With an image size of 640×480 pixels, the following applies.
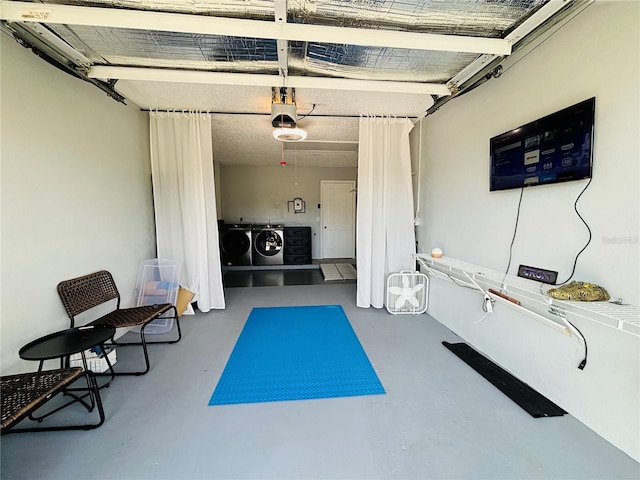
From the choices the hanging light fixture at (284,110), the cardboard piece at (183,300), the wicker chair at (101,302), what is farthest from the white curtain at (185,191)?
the hanging light fixture at (284,110)

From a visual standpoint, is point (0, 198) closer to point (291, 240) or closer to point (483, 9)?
point (483, 9)

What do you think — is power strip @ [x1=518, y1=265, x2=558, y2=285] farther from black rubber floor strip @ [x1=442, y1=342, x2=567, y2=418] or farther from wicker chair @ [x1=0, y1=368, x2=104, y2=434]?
wicker chair @ [x1=0, y1=368, x2=104, y2=434]

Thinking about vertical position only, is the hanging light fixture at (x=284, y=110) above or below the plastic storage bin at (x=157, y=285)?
above

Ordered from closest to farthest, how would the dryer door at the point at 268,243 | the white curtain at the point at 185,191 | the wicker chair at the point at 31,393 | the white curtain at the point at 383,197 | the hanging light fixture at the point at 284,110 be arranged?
1. the wicker chair at the point at 31,393
2. the hanging light fixture at the point at 284,110
3. the white curtain at the point at 185,191
4. the white curtain at the point at 383,197
5. the dryer door at the point at 268,243

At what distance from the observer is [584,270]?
5.04ft

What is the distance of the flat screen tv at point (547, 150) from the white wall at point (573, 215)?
0.06m

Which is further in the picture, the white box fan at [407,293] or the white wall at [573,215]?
the white box fan at [407,293]

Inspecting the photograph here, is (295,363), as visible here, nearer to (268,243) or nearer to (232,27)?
(232,27)

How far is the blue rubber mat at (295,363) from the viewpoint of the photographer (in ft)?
6.16

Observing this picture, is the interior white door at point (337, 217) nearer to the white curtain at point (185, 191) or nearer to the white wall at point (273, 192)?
the white wall at point (273, 192)

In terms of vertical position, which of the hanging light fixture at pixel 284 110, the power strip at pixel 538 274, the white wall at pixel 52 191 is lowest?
the power strip at pixel 538 274

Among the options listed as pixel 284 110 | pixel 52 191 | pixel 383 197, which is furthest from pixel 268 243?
pixel 52 191

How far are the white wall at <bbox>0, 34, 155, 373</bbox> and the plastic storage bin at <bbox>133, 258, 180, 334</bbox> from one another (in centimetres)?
14

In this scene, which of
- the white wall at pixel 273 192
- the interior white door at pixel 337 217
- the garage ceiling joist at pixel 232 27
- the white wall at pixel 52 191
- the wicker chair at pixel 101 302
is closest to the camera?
the garage ceiling joist at pixel 232 27
